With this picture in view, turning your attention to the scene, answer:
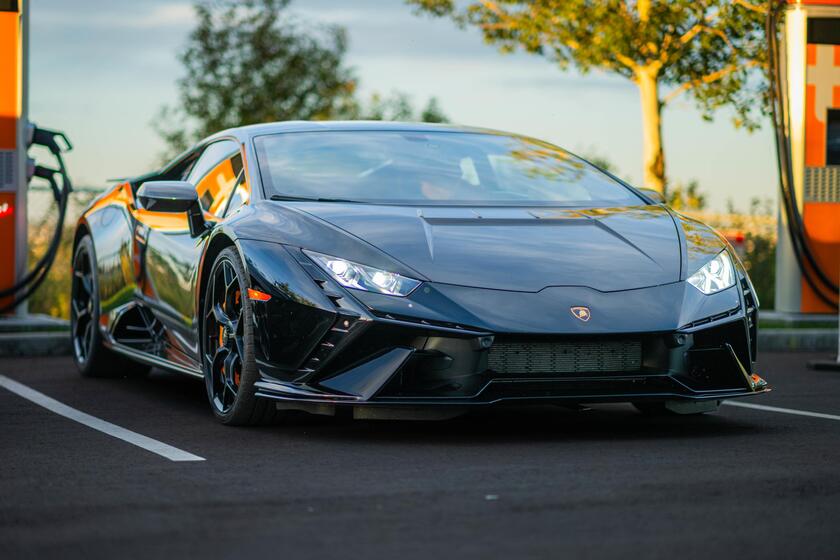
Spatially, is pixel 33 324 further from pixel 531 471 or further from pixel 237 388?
pixel 531 471

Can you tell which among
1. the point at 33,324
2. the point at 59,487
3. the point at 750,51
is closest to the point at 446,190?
the point at 59,487

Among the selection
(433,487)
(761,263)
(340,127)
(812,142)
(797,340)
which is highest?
(812,142)

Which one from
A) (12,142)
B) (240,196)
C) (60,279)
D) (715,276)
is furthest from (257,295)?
(60,279)

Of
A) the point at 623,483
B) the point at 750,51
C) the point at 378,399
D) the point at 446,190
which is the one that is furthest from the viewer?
the point at 750,51

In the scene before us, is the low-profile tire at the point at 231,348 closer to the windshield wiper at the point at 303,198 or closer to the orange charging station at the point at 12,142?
the windshield wiper at the point at 303,198

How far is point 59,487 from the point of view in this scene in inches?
187

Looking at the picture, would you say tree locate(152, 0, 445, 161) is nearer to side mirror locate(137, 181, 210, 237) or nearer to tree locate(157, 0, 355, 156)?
tree locate(157, 0, 355, 156)

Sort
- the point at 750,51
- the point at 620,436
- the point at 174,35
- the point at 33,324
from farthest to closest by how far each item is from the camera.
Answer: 1. the point at 174,35
2. the point at 750,51
3. the point at 33,324
4. the point at 620,436

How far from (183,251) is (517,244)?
1849mm

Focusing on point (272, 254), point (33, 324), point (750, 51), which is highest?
point (750, 51)

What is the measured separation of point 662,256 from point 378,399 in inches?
49.3

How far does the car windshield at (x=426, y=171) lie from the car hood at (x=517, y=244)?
0.89ft

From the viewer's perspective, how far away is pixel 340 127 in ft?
23.9

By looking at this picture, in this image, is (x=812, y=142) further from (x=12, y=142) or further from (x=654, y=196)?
(x=12, y=142)
